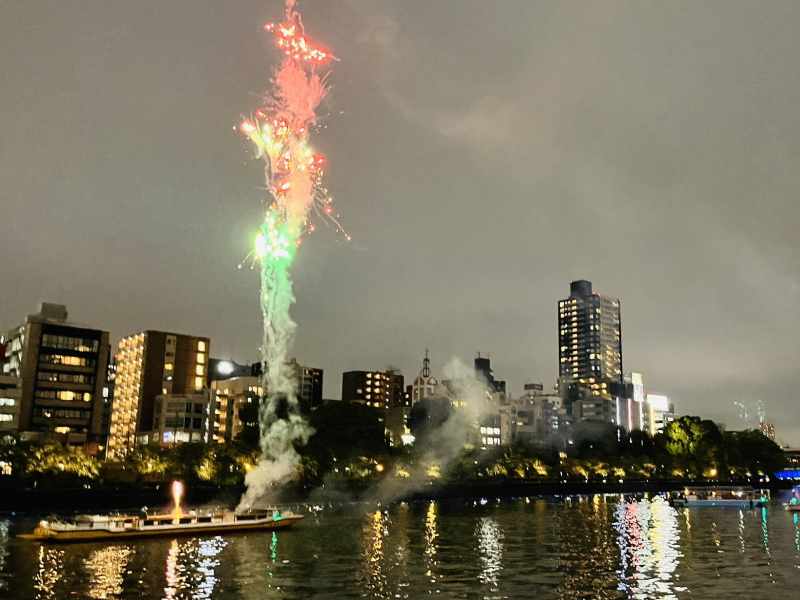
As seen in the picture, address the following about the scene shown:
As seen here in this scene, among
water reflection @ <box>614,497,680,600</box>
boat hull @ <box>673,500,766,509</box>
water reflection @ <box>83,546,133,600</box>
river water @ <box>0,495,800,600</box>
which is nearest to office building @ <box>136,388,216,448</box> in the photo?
river water @ <box>0,495,800,600</box>

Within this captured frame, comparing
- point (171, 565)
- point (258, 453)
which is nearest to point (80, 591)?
point (171, 565)

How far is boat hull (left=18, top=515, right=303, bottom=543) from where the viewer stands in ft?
208

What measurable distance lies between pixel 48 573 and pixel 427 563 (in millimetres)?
24832

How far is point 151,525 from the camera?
223 ft

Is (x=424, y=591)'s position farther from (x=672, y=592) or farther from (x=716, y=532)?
(x=716, y=532)

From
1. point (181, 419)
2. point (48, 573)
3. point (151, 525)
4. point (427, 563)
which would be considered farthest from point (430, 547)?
point (181, 419)

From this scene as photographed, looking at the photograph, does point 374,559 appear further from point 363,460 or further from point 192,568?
point 363,460

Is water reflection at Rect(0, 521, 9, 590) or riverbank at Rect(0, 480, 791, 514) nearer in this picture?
water reflection at Rect(0, 521, 9, 590)

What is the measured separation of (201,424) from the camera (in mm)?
180500

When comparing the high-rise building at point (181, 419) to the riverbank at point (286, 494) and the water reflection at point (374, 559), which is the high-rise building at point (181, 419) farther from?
the water reflection at point (374, 559)

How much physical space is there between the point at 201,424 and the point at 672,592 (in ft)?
502

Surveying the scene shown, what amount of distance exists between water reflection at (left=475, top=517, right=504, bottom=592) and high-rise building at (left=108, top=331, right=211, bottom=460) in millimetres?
125172

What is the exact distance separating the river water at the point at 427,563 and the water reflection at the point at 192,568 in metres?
0.08

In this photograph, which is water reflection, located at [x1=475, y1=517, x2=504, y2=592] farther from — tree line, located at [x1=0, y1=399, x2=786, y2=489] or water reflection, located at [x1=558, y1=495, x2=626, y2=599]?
tree line, located at [x1=0, y1=399, x2=786, y2=489]
